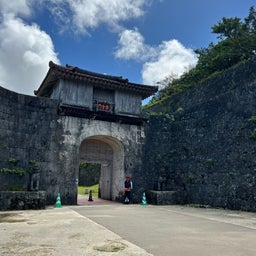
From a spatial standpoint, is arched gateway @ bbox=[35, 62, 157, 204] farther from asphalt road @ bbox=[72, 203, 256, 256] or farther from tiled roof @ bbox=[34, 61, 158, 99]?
asphalt road @ bbox=[72, 203, 256, 256]

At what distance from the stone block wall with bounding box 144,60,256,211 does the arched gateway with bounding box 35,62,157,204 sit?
140 centimetres

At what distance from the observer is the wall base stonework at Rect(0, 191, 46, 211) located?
32.9ft

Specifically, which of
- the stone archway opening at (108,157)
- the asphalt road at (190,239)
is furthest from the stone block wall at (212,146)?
the asphalt road at (190,239)

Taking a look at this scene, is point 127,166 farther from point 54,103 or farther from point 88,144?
point 54,103

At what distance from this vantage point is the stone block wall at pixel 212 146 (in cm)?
1170

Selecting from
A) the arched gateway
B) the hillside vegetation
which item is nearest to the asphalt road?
the arched gateway

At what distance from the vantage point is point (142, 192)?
49.3 feet

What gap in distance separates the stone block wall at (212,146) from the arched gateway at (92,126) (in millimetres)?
1401

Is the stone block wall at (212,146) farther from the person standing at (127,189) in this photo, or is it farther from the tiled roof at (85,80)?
the tiled roof at (85,80)

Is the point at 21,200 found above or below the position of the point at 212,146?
below

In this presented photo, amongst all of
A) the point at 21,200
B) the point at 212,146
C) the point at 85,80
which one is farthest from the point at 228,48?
the point at 21,200

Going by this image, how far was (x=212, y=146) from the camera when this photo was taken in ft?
44.6

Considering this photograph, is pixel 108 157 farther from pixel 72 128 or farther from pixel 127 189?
pixel 72 128

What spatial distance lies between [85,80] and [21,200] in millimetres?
7176
